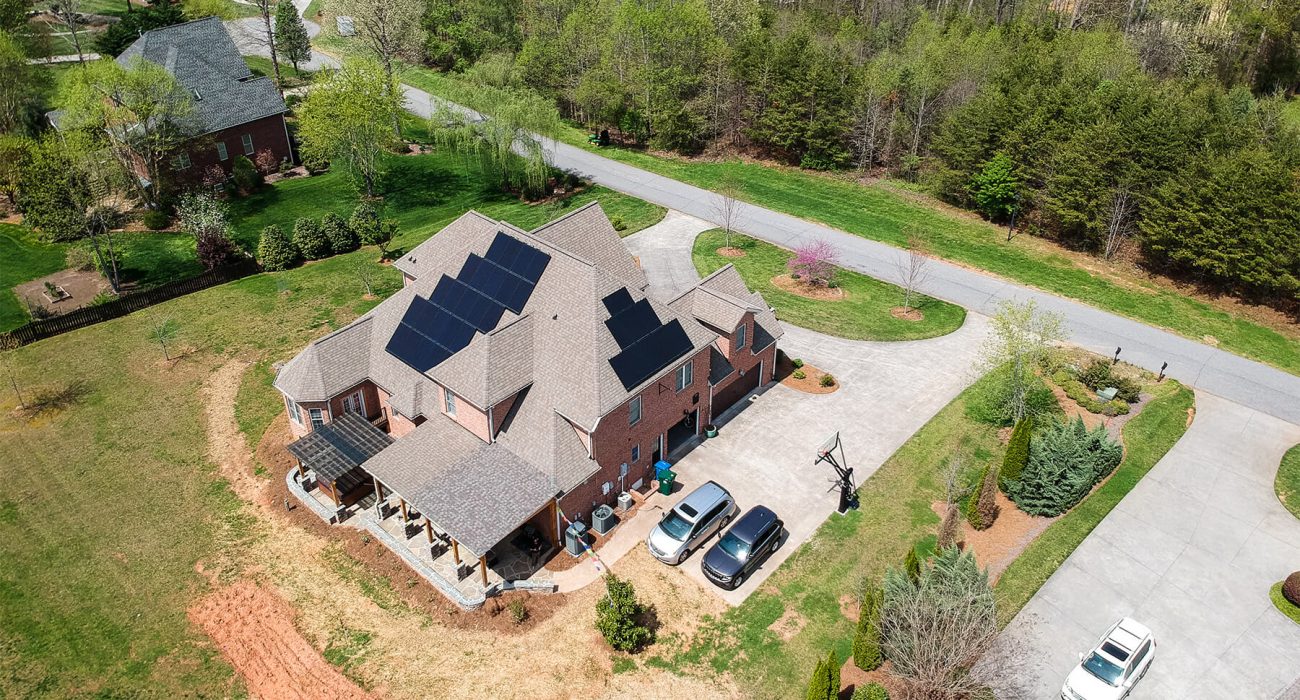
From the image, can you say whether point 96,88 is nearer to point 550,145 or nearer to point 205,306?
point 205,306

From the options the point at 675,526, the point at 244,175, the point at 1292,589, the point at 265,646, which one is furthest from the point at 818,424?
the point at 244,175

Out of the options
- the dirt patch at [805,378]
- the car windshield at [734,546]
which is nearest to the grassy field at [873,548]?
the car windshield at [734,546]

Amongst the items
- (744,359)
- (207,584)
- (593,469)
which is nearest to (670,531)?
(593,469)

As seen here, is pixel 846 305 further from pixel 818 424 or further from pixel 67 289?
pixel 67 289

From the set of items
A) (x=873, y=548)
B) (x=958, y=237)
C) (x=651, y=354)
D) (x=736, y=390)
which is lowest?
(x=873, y=548)

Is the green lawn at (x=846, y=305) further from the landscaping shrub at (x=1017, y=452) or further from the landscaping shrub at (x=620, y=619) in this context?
the landscaping shrub at (x=620, y=619)

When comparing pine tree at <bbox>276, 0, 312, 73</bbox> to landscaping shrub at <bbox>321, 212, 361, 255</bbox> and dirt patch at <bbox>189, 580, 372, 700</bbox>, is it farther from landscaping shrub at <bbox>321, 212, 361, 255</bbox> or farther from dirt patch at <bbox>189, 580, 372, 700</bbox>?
dirt patch at <bbox>189, 580, 372, 700</bbox>
